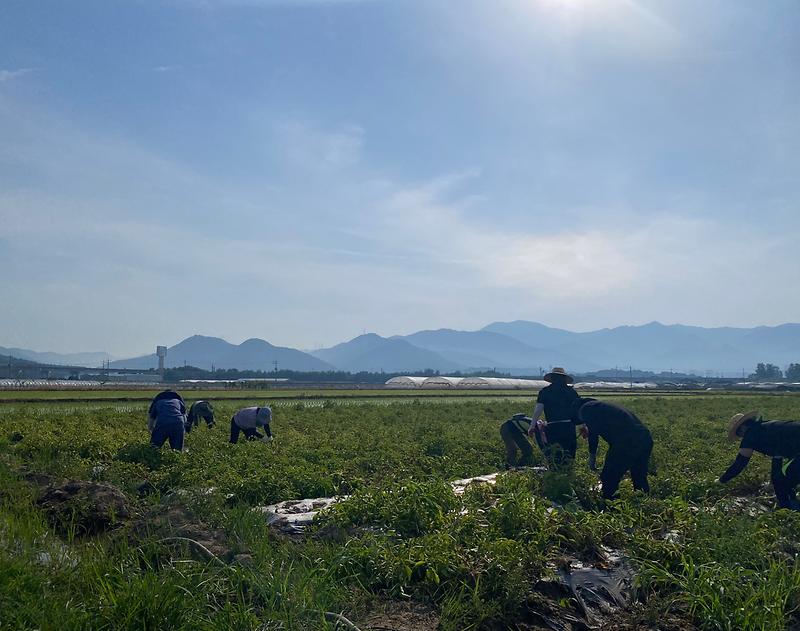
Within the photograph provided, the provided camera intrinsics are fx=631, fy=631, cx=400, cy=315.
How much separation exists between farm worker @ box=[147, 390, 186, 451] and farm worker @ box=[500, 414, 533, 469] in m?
6.31

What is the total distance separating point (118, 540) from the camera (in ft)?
21.5

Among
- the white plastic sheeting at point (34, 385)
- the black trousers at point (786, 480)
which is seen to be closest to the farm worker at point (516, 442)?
the black trousers at point (786, 480)

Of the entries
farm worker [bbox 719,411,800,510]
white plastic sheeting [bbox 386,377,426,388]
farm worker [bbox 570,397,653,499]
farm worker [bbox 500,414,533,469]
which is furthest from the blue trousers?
white plastic sheeting [bbox 386,377,426,388]

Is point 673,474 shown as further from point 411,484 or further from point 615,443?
point 411,484

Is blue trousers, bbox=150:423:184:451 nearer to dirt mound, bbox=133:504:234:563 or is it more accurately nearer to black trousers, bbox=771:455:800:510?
dirt mound, bbox=133:504:234:563

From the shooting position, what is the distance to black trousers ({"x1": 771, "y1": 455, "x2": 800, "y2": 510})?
27.1ft

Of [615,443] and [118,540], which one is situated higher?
[615,443]

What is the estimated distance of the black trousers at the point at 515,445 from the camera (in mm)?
11807

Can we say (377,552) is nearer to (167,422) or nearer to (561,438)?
(561,438)

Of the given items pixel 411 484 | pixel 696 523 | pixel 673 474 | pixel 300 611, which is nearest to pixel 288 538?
pixel 411 484

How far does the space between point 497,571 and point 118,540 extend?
3896 millimetres

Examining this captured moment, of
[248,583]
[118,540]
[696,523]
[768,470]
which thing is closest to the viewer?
[248,583]

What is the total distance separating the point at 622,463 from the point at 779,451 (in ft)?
6.56

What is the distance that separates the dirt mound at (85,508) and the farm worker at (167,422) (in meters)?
3.78
